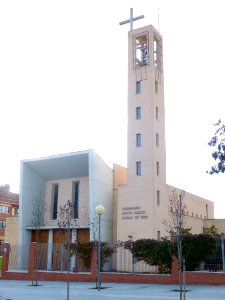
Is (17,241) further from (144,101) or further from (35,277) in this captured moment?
(144,101)

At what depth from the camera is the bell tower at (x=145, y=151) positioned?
3253 cm

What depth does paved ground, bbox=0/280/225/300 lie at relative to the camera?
17.3 metres

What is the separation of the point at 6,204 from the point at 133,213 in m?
41.4

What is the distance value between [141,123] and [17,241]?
1598cm

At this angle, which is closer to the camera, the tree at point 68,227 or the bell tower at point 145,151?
the tree at point 68,227

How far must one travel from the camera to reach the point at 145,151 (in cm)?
3369

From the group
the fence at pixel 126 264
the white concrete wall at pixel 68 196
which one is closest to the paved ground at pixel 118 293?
the fence at pixel 126 264

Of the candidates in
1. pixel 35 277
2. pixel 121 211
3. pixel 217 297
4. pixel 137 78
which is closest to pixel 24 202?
pixel 121 211

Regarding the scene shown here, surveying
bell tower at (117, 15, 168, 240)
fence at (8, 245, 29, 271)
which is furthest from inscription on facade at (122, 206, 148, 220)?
fence at (8, 245, 29, 271)

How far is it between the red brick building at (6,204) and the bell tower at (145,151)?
129 ft

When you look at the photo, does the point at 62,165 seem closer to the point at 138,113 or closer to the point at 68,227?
the point at 138,113

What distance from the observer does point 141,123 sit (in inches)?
1358

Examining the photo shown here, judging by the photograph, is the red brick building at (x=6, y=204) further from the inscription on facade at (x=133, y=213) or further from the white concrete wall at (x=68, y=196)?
the inscription on facade at (x=133, y=213)

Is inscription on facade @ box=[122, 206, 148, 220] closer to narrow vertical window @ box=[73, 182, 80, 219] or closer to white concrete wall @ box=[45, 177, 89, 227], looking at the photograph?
white concrete wall @ box=[45, 177, 89, 227]
